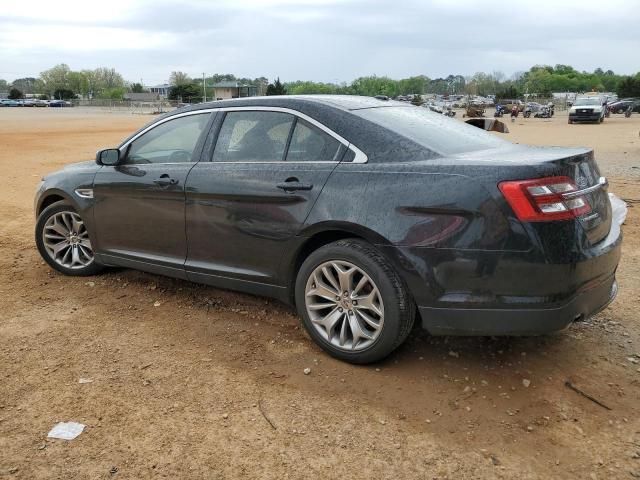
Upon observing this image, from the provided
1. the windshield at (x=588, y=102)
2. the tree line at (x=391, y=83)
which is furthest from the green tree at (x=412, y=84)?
the windshield at (x=588, y=102)

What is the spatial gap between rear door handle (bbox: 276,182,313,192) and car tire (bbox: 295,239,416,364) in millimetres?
387

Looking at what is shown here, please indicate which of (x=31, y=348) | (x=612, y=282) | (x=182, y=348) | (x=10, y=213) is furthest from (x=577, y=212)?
(x=10, y=213)

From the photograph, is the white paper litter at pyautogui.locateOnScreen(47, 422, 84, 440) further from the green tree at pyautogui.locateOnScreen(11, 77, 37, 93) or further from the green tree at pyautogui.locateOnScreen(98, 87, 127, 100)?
the green tree at pyautogui.locateOnScreen(11, 77, 37, 93)

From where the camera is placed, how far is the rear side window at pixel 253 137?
403 centimetres

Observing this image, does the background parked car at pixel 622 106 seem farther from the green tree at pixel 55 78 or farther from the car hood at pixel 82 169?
the green tree at pixel 55 78

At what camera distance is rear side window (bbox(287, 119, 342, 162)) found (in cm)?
374

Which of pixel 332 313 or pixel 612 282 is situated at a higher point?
pixel 612 282

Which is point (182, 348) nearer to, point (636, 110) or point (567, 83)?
point (636, 110)

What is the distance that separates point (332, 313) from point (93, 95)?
164 meters

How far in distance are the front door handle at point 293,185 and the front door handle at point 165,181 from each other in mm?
977

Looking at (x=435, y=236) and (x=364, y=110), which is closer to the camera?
(x=435, y=236)

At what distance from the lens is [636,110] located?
6581cm

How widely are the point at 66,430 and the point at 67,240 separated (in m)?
2.74

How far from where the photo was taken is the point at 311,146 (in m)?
3.86
